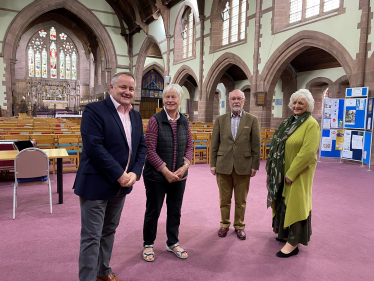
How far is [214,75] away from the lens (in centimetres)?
1355

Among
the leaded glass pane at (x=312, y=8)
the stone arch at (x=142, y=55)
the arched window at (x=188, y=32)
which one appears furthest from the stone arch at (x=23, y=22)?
the leaded glass pane at (x=312, y=8)

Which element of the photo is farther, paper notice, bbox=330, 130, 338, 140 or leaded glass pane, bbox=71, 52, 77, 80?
leaded glass pane, bbox=71, 52, 77, 80

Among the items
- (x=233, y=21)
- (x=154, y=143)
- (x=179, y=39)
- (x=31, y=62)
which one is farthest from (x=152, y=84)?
(x=154, y=143)

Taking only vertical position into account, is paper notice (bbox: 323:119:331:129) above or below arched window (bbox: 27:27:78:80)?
below

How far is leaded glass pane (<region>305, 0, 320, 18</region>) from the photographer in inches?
368

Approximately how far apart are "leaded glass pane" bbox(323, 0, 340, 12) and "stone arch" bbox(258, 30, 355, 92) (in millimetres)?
966

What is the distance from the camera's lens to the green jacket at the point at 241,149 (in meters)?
2.84

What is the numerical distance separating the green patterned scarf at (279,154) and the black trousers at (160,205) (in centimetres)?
87

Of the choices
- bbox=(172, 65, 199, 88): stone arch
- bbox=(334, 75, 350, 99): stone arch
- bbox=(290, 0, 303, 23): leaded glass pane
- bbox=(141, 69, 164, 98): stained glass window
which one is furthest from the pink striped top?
bbox=(141, 69, 164, 98): stained glass window

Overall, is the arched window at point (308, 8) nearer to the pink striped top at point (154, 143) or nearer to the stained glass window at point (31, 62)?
the pink striped top at point (154, 143)

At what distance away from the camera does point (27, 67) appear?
89.6 ft

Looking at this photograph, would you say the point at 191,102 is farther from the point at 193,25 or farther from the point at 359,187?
the point at 359,187

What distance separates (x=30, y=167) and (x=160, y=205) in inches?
77.0

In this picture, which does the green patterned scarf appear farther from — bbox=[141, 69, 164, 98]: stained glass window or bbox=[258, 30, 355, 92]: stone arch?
bbox=[141, 69, 164, 98]: stained glass window
